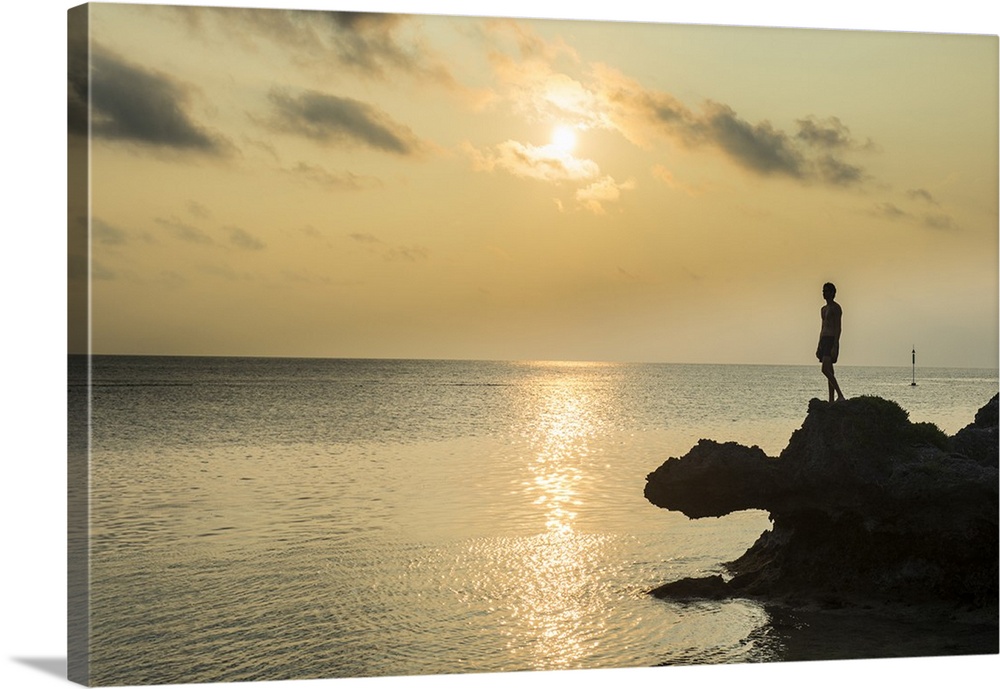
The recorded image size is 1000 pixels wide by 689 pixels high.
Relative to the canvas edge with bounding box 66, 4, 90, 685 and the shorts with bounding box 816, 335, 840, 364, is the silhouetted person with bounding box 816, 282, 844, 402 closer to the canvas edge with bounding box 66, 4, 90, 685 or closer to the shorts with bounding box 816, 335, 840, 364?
the shorts with bounding box 816, 335, 840, 364

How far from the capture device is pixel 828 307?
411 inches

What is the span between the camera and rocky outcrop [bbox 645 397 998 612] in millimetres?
9984

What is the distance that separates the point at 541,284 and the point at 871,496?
10.6 ft

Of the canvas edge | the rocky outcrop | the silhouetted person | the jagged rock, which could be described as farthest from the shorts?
the canvas edge

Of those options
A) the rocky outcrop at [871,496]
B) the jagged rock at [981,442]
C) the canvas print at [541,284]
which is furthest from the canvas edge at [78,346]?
the jagged rock at [981,442]

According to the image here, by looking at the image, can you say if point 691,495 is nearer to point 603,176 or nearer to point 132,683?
point 603,176

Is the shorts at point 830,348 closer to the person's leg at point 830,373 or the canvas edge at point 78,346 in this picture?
the person's leg at point 830,373

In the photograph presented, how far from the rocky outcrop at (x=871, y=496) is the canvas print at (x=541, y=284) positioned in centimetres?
2

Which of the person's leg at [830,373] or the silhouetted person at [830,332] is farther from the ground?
the silhouetted person at [830,332]

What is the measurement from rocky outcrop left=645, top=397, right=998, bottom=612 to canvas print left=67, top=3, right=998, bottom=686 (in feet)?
0.08

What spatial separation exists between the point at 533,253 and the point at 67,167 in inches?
148

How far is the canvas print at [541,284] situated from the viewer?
346 inches

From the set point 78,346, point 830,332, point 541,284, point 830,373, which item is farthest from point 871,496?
point 78,346

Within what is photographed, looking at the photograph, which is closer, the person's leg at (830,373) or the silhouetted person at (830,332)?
the person's leg at (830,373)
